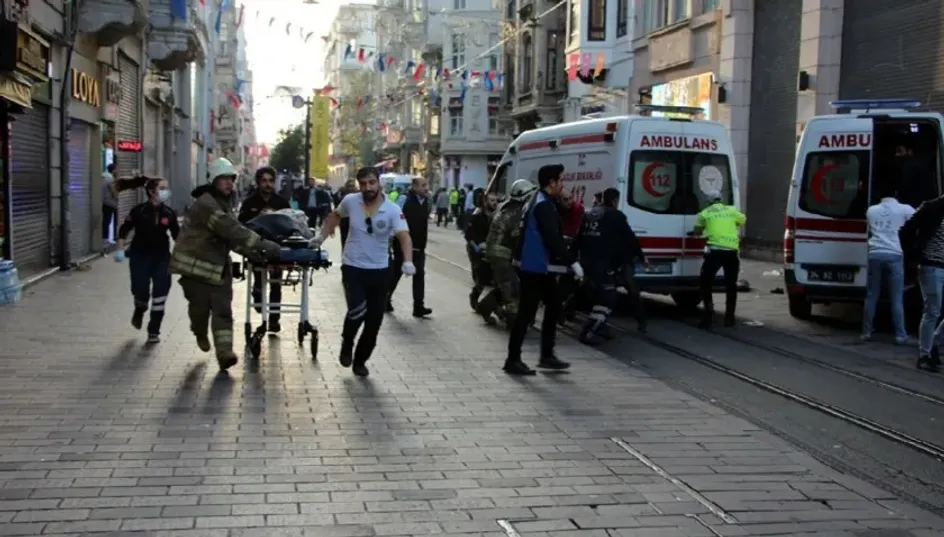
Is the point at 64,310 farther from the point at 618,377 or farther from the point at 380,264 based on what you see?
the point at 618,377

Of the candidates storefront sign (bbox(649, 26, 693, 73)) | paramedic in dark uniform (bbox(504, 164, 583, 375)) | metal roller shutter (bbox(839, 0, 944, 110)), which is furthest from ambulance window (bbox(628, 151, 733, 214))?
storefront sign (bbox(649, 26, 693, 73))

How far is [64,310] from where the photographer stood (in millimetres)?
12625

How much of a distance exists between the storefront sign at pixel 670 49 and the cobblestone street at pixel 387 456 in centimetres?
1828

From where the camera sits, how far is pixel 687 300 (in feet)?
48.0

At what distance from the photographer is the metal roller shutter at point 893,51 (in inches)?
696

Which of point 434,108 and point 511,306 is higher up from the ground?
point 434,108

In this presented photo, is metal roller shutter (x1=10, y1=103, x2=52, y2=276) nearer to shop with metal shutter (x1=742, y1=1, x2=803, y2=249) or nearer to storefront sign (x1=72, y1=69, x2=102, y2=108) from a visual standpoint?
storefront sign (x1=72, y1=69, x2=102, y2=108)

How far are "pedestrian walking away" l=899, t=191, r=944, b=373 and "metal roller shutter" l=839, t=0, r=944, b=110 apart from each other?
8395 mm

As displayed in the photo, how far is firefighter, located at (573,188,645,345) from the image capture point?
1150cm

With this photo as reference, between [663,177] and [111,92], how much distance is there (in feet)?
Result: 43.7

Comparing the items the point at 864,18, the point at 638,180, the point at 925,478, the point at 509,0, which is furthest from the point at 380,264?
the point at 509,0

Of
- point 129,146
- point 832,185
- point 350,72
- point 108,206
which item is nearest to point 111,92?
point 129,146

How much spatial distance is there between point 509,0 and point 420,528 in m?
46.5

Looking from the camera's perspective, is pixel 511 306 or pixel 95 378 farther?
pixel 511 306
